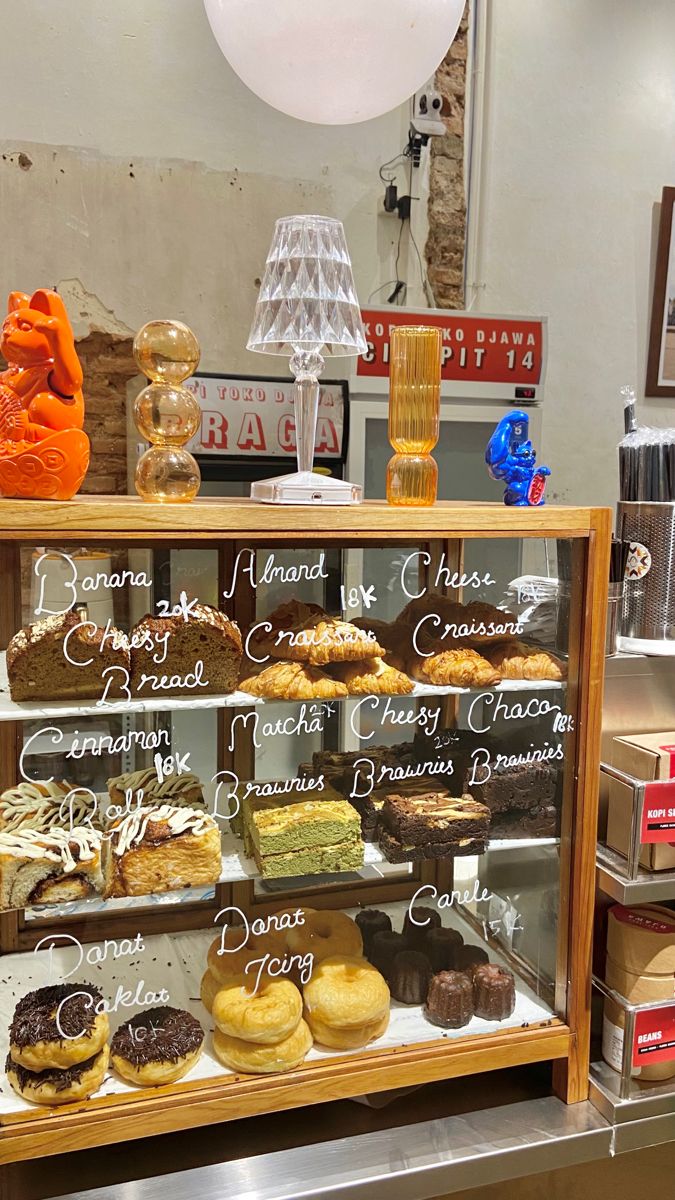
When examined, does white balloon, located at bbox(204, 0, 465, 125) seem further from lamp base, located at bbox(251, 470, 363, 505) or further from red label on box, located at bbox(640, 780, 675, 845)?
red label on box, located at bbox(640, 780, 675, 845)

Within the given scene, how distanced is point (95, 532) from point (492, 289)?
7.99ft

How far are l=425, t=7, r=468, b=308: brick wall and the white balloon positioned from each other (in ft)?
6.07

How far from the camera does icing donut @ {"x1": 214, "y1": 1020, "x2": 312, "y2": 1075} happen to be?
4.87ft

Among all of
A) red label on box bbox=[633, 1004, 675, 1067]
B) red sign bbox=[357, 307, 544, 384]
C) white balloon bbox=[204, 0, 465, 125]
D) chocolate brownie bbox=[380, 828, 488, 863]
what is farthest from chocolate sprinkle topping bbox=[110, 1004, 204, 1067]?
red sign bbox=[357, 307, 544, 384]

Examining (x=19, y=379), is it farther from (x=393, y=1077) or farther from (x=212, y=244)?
(x=212, y=244)

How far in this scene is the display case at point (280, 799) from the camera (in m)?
1.42

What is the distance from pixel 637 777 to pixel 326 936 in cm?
68

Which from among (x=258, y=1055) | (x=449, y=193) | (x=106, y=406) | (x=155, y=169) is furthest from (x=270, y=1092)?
(x=449, y=193)

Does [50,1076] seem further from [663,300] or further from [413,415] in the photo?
[663,300]

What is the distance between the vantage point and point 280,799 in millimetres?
1596

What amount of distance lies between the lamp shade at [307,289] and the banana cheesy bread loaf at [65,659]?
0.57 meters

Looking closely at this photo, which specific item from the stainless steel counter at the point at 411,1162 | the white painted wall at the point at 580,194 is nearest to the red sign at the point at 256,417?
the white painted wall at the point at 580,194

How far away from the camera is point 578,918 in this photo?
5.38 feet

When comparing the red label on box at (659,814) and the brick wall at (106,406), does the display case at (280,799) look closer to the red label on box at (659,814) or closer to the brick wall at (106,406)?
the red label on box at (659,814)
